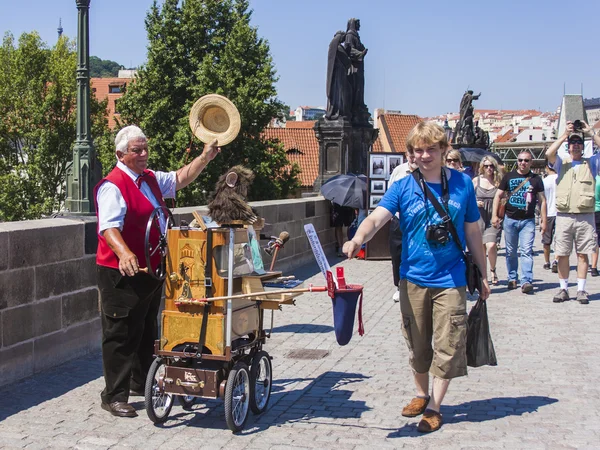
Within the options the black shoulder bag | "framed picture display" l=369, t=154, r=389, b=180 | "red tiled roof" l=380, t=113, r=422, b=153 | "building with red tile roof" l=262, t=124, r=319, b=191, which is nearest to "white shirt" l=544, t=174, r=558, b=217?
"framed picture display" l=369, t=154, r=389, b=180

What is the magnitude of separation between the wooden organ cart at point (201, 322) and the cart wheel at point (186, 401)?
0.18 meters

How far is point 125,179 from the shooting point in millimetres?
5383

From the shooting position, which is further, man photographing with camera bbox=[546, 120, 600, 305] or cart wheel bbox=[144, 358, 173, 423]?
man photographing with camera bbox=[546, 120, 600, 305]

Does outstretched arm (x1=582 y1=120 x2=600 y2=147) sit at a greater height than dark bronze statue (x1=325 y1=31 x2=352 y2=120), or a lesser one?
lesser

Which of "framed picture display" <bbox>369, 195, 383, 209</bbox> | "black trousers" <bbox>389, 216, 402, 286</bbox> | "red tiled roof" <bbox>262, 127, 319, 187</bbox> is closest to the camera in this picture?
"black trousers" <bbox>389, 216, 402, 286</bbox>

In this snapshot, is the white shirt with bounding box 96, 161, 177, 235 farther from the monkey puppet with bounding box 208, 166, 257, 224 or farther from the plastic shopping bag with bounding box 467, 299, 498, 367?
the plastic shopping bag with bounding box 467, 299, 498, 367

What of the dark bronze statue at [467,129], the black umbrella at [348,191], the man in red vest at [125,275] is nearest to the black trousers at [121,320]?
the man in red vest at [125,275]

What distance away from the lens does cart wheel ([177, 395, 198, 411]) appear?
5547 mm

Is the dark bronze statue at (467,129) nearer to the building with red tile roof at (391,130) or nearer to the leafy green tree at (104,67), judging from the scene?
the building with red tile roof at (391,130)

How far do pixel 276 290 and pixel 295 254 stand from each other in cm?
852

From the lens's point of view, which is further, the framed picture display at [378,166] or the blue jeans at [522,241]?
the framed picture display at [378,166]

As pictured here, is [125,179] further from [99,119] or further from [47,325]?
[99,119]

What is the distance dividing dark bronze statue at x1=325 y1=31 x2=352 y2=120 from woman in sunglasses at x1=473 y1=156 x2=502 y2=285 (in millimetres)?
8312

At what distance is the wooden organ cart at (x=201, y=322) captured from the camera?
16.9ft
